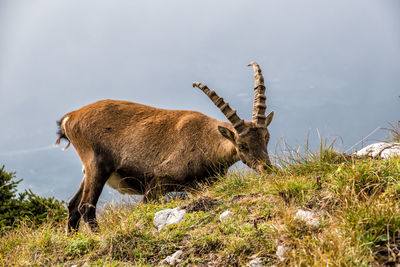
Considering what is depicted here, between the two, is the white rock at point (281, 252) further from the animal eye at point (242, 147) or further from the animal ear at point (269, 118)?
the animal ear at point (269, 118)

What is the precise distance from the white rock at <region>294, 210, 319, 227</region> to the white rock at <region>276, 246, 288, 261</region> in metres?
0.45

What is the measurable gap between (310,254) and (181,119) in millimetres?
4989

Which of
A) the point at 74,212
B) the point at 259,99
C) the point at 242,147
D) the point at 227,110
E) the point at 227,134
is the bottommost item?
the point at 74,212

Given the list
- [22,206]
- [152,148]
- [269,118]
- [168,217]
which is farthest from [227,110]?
Result: [22,206]

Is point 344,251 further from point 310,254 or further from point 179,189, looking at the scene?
point 179,189

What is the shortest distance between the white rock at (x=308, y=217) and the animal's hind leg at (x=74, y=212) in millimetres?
4752

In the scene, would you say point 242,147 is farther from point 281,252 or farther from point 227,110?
point 281,252

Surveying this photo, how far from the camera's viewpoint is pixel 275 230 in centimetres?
402

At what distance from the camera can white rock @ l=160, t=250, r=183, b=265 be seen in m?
4.33

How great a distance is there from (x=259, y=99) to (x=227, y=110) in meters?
0.69

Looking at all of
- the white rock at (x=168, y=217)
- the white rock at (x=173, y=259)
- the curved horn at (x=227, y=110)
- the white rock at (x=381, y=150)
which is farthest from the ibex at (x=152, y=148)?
the white rock at (x=173, y=259)

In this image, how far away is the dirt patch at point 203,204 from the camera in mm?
5679

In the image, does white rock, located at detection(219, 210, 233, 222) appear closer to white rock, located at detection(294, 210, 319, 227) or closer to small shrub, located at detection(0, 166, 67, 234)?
white rock, located at detection(294, 210, 319, 227)

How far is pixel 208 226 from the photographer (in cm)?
493
